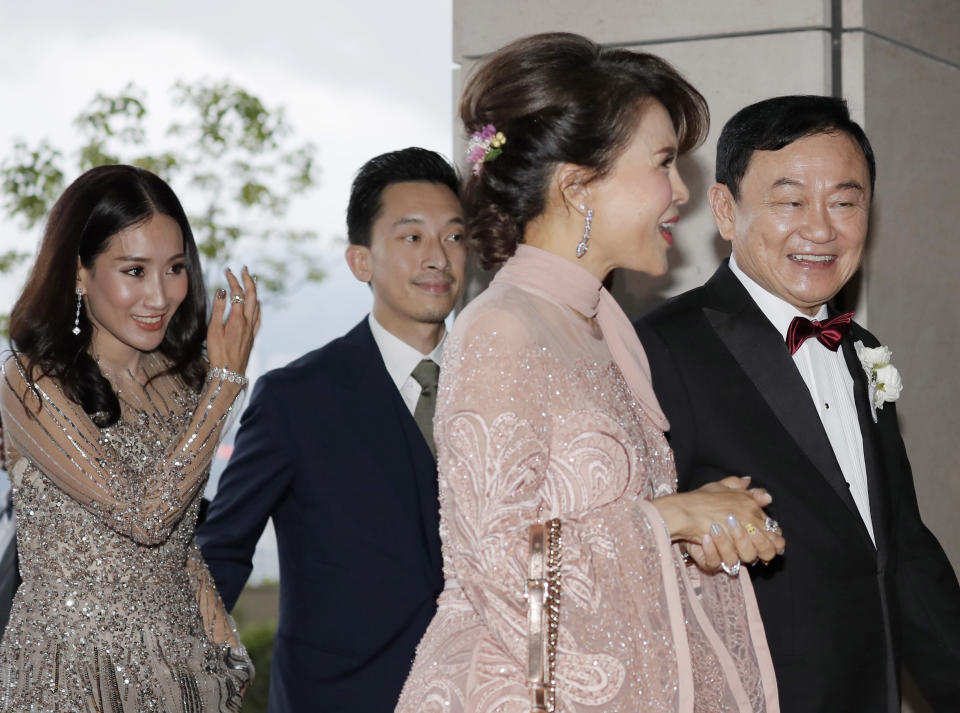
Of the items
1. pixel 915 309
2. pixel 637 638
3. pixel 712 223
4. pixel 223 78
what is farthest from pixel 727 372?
pixel 223 78

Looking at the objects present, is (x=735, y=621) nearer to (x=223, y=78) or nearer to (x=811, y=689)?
(x=811, y=689)

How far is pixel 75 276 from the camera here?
2955 millimetres

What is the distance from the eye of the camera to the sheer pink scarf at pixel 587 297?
2248mm

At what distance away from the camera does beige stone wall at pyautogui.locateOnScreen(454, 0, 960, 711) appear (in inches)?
144

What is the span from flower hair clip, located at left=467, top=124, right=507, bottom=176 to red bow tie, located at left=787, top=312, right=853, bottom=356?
86 centimetres

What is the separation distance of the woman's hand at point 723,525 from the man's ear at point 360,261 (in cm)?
151

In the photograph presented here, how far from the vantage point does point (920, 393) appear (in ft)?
12.9

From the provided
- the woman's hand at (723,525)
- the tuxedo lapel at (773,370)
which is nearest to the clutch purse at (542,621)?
the woman's hand at (723,525)

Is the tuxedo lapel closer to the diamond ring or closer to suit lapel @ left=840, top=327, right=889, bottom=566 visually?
suit lapel @ left=840, top=327, right=889, bottom=566

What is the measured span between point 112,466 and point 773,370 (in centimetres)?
142

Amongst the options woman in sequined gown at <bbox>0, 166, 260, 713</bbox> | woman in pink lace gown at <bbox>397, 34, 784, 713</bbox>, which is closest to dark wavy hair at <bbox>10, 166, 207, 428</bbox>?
woman in sequined gown at <bbox>0, 166, 260, 713</bbox>

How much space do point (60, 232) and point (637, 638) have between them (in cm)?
164

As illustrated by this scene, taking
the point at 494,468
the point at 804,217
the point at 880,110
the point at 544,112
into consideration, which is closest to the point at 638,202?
the point at 544,112

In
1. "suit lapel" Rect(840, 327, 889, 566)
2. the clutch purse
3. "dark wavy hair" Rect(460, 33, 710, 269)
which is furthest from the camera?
"suit lapel" Rect(840, 327, 889, 566)
